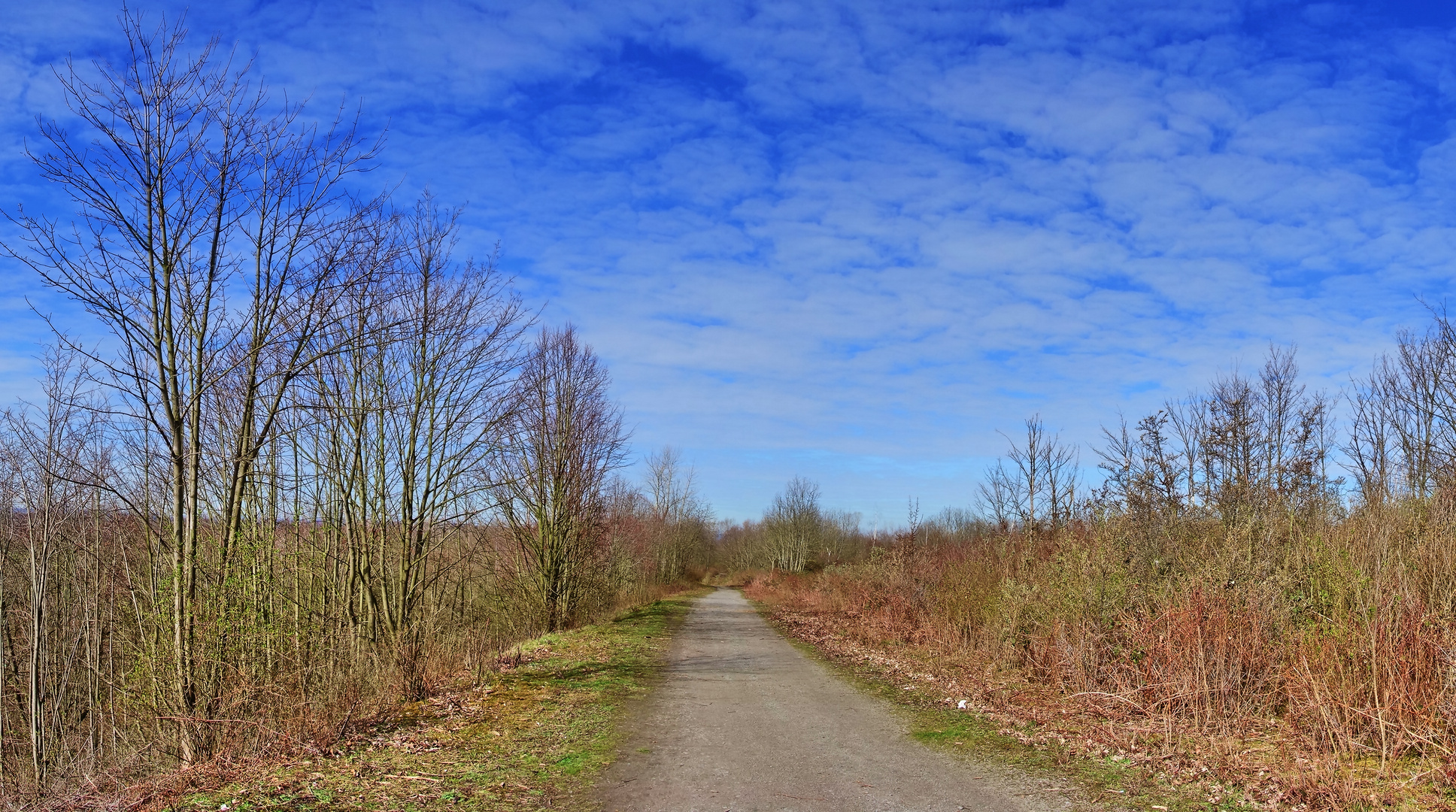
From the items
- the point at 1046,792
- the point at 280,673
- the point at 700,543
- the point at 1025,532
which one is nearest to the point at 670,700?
the point at 280,673

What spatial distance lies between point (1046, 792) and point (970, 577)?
9325 millimetres

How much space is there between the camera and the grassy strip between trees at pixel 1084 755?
5793mm

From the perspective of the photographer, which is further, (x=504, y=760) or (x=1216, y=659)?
(x=1216, y=659)

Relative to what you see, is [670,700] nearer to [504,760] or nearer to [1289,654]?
[504,760]

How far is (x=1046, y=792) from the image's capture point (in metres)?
6.36

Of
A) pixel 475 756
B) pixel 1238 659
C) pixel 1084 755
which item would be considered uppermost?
pixel 1238 659

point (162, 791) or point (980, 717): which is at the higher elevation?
point (162, 791)

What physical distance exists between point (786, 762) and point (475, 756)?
9.71ft

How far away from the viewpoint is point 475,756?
750 centimetres

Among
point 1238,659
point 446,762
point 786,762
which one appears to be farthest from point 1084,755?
point 446,762

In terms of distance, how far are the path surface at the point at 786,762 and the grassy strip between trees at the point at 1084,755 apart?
41 centimetres

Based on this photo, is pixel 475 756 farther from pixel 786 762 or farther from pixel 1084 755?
pixel 1084 755

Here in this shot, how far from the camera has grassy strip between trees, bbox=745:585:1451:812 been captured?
5793 millimetres

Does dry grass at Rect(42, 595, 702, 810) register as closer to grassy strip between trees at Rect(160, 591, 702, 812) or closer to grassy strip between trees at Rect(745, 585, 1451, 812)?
grassy strip between trees at Rect(160, 591, 702, 812)
